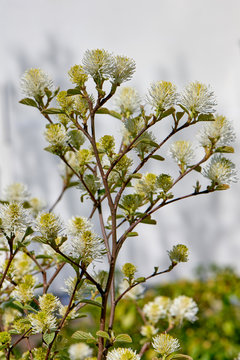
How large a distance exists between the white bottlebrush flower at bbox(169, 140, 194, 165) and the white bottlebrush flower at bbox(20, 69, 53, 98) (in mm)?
210

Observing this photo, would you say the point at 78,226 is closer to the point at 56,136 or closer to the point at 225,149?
the point at 56,136

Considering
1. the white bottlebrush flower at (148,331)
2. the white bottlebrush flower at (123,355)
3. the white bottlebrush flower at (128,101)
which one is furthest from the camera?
the white bottlebrush flower at (148,331)

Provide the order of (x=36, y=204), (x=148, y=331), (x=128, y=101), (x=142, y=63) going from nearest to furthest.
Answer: (x=128, y=101), (x=148, y=331), (x=36, y=204), (x=142, y=63)

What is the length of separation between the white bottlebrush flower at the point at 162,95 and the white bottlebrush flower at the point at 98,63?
7cm

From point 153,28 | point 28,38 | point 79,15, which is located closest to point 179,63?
point 153,28

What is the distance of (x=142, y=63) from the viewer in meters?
3.59

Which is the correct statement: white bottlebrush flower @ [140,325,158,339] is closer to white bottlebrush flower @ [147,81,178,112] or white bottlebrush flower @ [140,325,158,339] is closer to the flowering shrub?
the flowering shrub

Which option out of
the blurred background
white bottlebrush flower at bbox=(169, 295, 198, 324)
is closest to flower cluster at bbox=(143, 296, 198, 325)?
white bottlebrush flower at bbox=(169, 295, 198, 324)

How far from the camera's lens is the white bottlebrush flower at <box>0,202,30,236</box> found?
593 millimetres

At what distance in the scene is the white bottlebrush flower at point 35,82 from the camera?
66 cm

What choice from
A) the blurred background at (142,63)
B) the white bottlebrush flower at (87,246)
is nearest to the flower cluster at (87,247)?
the white bottlebrush flower at (87,246)

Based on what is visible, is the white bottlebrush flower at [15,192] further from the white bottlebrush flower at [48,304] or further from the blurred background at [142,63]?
the blurred background at [142,63]

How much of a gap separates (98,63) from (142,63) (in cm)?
308

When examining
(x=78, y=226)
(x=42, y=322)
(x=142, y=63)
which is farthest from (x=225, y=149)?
(x=142, y=63)
